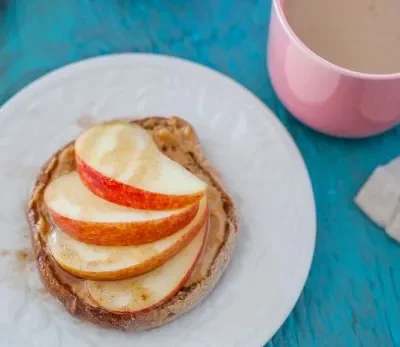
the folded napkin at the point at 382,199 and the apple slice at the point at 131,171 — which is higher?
the apple slice at the point at 131,171

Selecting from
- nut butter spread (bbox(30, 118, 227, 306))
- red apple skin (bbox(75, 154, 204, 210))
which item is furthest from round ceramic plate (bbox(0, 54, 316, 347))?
red apple skin (bbox(75, 154, 204, 210))

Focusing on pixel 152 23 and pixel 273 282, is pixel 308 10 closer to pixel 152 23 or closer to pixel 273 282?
pixel 152 23

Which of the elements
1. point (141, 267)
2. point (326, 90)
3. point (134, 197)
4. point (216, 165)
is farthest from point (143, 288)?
point (326, 90)

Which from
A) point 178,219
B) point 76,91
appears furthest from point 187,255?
point 76,91

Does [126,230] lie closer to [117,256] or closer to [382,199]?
[117,256]

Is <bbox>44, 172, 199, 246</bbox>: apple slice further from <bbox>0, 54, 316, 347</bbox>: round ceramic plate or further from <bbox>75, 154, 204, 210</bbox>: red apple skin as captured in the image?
<bbox>0, 54, 316, 347</bbox>: round ceramic plate

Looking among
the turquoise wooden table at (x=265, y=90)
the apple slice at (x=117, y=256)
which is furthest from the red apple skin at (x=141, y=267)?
the turquoise wooden table at (x=265, y=90)

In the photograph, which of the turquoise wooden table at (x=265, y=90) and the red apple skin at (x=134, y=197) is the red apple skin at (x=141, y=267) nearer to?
the red apple skin at (x=134, y=197)
